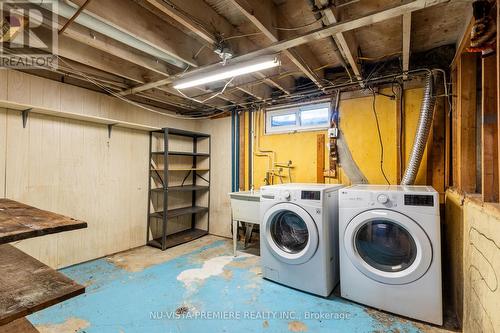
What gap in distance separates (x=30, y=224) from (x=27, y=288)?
0.90 feet

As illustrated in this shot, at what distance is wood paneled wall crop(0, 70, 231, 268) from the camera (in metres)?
2.50

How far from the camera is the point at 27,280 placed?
1.04 meters

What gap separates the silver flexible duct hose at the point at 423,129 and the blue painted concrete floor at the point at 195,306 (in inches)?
52.2

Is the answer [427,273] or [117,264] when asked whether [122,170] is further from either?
[427,273]

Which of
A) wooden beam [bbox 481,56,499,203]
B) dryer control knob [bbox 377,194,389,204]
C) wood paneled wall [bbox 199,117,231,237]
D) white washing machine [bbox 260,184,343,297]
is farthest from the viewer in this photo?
wood paneled wall [bbox 199,117,231,237]

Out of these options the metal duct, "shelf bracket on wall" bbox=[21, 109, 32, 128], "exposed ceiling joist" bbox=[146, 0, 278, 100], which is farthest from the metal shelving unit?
the metal duct

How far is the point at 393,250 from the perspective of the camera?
205 cm

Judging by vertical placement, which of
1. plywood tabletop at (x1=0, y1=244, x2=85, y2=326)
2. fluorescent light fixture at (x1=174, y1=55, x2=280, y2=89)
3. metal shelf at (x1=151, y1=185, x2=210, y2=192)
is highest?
fluorescent light fixture at (x1=174, y1=55, x2=280, y2=89)

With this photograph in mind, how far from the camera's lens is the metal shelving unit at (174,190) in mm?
3559

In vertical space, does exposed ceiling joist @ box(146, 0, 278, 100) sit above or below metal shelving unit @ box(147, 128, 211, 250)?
above

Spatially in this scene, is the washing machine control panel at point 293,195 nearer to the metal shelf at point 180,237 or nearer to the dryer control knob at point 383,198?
the dryer control knob at point 383,198

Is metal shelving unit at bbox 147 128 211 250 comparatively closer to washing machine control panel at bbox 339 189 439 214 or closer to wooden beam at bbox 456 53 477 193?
washing machine control panel at bbox 339 189 439 214

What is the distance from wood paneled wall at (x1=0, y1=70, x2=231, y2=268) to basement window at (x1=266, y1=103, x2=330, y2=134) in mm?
1758

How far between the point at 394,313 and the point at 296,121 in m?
2.42
